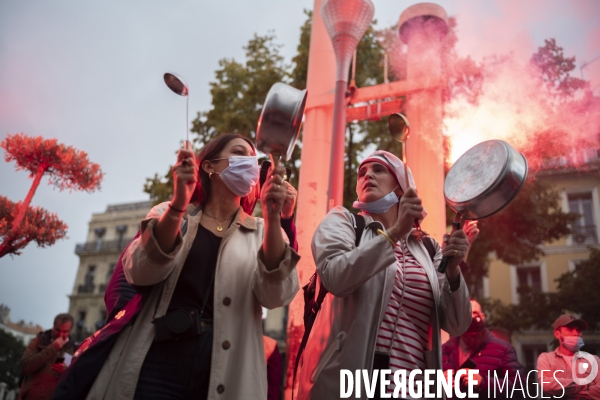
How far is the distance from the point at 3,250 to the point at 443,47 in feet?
22.0

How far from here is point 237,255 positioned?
8.57 ft

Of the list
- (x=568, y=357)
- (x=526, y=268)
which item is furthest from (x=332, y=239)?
(x=526, y=268)

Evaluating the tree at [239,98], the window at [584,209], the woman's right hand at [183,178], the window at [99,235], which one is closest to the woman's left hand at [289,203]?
the woman's right hand at [183,178]

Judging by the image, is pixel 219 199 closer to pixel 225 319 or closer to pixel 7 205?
pixel 225 319

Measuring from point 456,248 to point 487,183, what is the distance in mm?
442

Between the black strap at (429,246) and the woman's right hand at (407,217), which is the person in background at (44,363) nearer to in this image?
the black strap at (429,246)

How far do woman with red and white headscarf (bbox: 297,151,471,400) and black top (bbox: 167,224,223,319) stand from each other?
0.54m

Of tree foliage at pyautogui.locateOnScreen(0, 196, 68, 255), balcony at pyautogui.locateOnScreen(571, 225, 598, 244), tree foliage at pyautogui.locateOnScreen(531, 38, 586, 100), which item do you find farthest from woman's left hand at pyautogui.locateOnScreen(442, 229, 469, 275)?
balcony at pyautogui.locateOnScreen(571, 225, 598, 244)

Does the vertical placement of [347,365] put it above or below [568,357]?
below

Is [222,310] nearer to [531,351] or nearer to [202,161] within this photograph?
[202,161]

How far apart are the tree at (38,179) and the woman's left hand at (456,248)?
5643 millimetres

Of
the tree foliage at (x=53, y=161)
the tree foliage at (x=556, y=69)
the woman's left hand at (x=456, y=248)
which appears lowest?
the woman's left hand at (x=456, y=248)

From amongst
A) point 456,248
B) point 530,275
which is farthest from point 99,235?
point 456,248

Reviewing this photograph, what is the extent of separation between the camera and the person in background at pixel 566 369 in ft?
16.6
